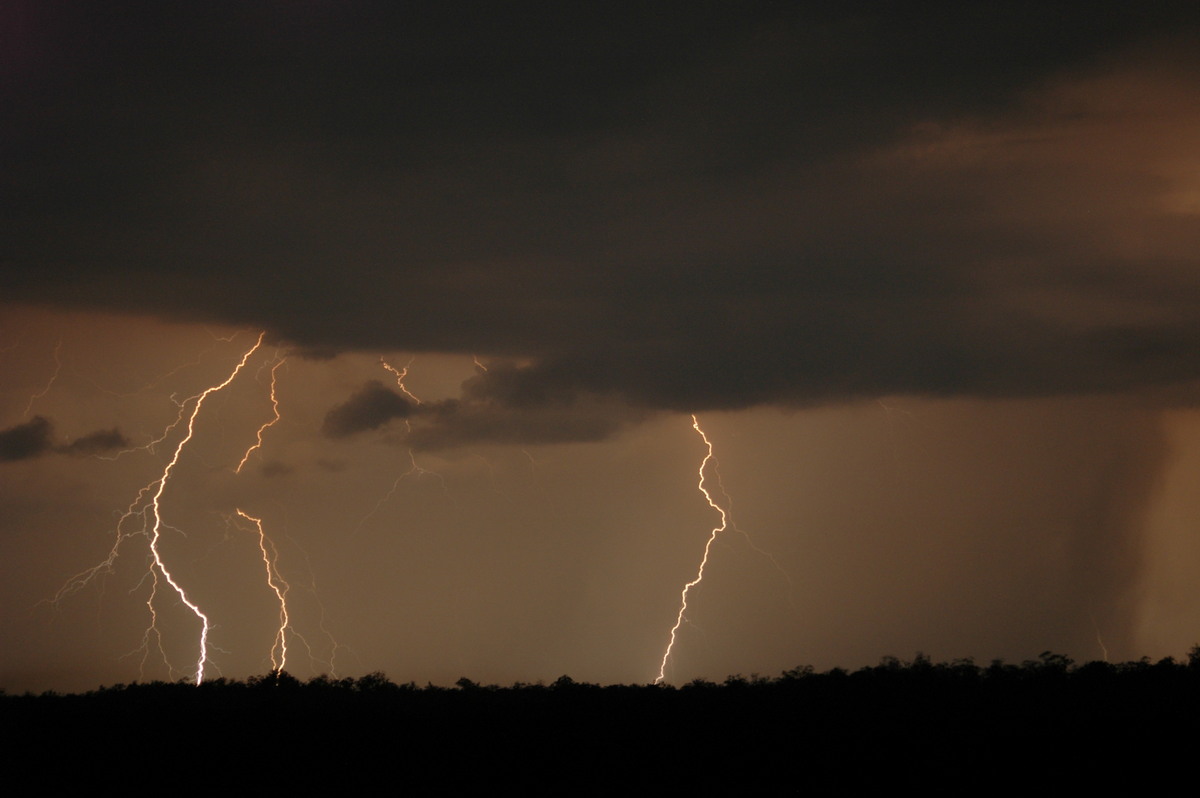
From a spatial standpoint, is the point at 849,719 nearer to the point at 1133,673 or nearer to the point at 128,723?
the point at 1133,673

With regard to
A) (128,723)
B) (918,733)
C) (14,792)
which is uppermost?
(918,733)

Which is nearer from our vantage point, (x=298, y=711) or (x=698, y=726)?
(x=698, y=726)

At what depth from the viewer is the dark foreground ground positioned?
21203mm

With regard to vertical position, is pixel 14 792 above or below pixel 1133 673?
below

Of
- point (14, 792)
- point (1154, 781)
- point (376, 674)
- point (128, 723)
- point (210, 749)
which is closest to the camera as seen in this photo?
point (1154, 781)

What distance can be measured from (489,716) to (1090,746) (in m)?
11.8

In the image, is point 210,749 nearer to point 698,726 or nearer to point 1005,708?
point 698,726

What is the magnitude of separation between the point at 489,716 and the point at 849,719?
298 inches

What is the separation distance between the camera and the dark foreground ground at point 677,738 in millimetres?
21203

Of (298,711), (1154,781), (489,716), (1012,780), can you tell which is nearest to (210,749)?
(298,711)

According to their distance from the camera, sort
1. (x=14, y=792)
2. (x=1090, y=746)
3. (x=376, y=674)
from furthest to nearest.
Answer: (x=376, y=674), (x=14, y=792), (x=1090, y=746)

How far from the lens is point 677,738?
77.4 feet

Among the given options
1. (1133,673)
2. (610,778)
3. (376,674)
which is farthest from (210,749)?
(1133,673)

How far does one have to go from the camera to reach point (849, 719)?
2344 centimetres
